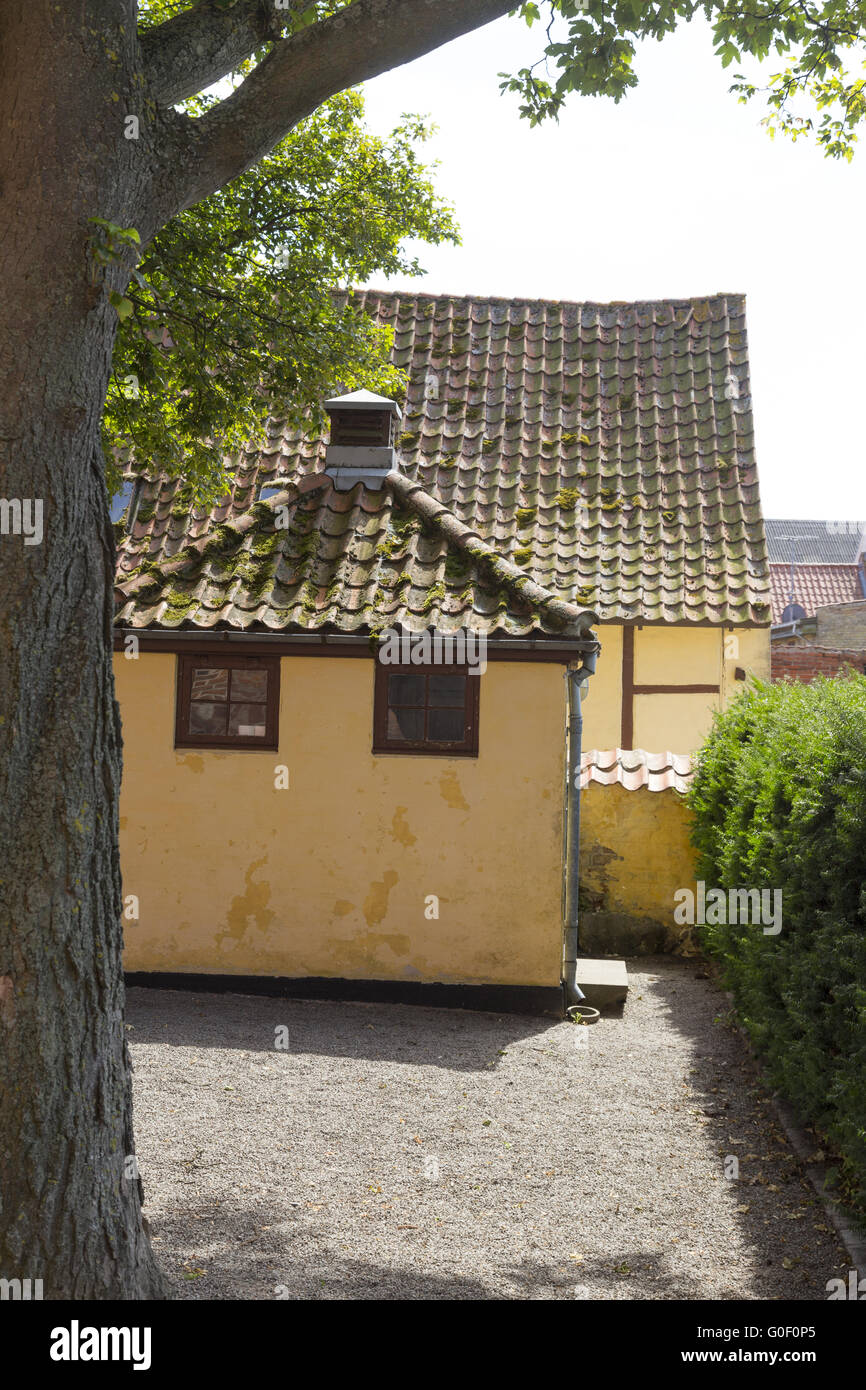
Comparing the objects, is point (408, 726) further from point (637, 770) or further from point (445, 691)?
point (637, 770)

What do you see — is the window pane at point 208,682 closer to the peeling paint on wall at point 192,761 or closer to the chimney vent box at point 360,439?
the peeling paint on wall at point 192,761

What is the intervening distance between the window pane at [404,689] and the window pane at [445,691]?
9 cm

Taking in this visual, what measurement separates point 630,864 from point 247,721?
436 centimetres

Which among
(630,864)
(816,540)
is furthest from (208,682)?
(816,540)

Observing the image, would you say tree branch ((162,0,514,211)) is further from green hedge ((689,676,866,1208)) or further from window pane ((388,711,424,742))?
window pane ((388,711,424,742))

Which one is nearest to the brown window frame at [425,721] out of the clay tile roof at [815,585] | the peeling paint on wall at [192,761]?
the peeling paint on wall at [192,761]

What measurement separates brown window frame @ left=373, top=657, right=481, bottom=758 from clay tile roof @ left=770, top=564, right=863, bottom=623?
1101 inches

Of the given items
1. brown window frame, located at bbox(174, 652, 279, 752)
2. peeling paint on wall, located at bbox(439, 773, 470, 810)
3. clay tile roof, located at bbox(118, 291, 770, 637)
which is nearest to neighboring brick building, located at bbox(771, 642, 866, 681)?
clay tile roof, located at bbox(118, 291, 770, 637)

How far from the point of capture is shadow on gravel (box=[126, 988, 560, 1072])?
26.2ft

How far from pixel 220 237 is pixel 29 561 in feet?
15.7

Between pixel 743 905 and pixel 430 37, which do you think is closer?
pixel 430 37
